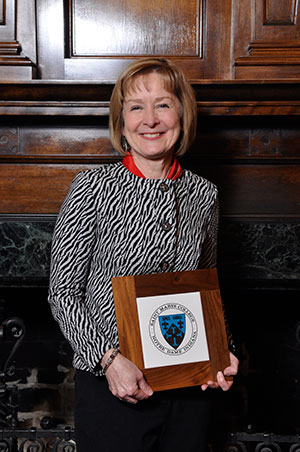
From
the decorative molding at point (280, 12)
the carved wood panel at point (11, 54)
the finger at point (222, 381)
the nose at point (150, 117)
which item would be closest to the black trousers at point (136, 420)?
the finger at point (222, 381)

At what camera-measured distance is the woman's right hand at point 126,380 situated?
976 millimetres

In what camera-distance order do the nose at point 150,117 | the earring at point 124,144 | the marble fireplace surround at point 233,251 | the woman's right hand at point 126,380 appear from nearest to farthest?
the woman's right hand at point 126,380 → the nose at point 150,117 → the earring at point 124,144 → the marble fireplace surround at point 233,251

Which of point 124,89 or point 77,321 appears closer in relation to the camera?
point 77,321

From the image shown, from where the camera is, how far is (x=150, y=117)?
110cm

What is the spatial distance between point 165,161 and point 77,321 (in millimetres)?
444

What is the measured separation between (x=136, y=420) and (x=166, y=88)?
78cm

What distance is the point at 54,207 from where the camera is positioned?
175 centimetres

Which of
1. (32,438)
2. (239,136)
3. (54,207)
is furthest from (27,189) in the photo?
(32,438)

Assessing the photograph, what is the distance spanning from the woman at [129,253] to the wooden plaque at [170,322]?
0.03 meters

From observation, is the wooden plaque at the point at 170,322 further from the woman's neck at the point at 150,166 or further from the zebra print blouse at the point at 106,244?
the woman's neck at the point at 150,166

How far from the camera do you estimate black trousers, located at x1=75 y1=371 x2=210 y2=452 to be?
1.08 m

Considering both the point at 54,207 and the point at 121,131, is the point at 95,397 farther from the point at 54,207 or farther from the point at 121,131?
the point at 54,207

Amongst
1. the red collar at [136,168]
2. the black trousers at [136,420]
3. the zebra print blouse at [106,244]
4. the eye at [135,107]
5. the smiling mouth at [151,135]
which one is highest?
the eye at [135,107]

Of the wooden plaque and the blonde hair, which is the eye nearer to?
the blonde hair
